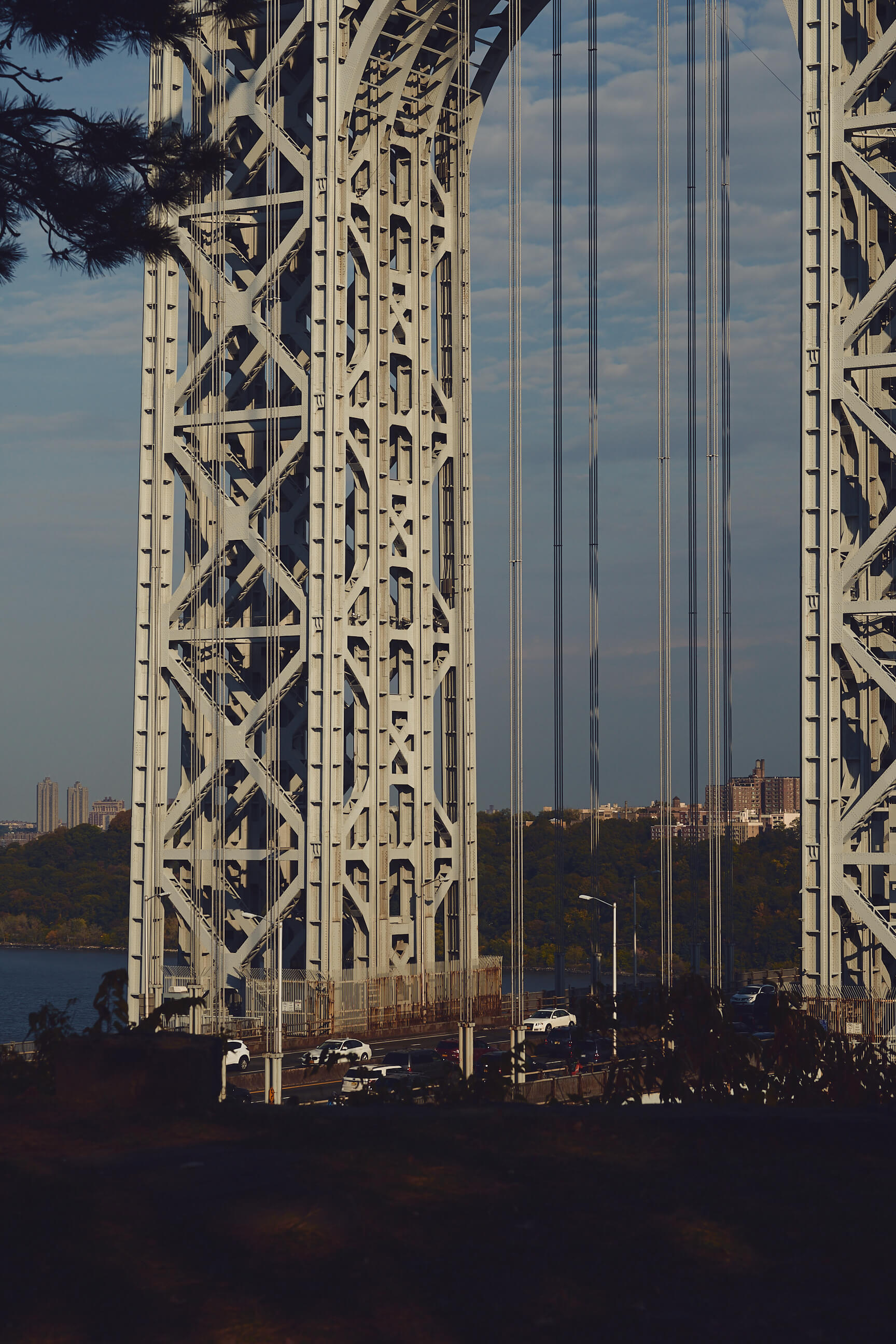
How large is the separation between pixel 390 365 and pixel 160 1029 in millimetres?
27190

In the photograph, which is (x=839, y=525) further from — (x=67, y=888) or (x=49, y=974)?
(x=67, y=888)

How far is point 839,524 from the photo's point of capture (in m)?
23.6

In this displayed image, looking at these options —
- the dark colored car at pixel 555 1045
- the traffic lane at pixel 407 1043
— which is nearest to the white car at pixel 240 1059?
the traffic lane at pixel 407 1043

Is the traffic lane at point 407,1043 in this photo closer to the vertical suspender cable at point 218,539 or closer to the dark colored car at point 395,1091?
the vertical suspender cable at point 218,539

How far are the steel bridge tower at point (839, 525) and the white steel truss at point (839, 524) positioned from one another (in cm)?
2

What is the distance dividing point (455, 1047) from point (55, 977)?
89.6 metres

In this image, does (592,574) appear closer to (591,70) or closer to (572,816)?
(591,70)

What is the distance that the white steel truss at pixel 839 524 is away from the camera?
76.2 ft

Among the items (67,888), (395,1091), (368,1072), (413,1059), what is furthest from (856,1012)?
(67,888)

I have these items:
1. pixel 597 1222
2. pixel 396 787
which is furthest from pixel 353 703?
pixel 597 1222

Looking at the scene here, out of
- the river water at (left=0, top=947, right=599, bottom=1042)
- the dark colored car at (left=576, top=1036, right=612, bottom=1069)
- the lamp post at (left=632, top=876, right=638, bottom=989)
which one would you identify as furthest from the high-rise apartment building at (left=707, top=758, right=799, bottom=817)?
the dark colored car at (left=576, top=1036, right=612, bottom=1069)

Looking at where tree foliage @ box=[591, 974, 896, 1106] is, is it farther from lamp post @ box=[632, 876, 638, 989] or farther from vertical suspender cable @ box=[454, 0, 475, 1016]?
vertical suspender cable @ box=[454, 0, 475, 1016]

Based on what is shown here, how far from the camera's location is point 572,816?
312 feet

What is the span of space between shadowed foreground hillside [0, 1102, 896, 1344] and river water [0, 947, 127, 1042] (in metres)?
88.1
